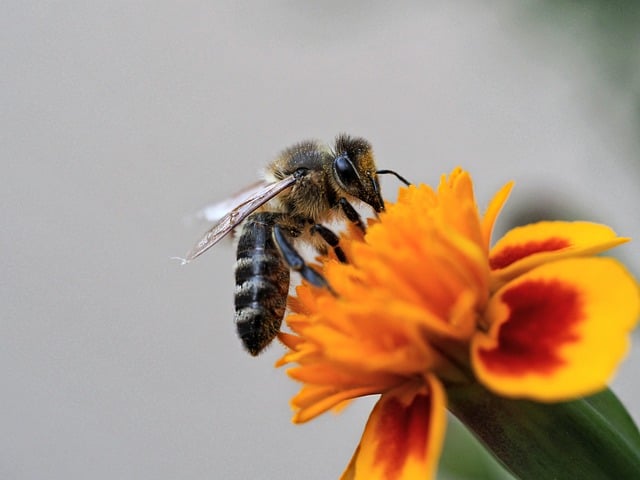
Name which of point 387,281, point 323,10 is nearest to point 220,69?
point 323,10

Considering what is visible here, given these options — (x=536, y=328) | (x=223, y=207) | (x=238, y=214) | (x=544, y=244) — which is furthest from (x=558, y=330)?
(x=223, y=207)

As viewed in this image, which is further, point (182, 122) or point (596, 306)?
point (182, 122)

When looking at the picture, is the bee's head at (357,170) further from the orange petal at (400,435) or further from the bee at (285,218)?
the orange petal at (400,435)

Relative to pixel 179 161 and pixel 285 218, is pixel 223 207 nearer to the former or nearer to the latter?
pixel 285 218

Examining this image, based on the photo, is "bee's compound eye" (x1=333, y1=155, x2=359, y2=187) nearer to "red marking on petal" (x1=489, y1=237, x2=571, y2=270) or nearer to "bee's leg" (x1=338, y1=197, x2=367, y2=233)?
"bee's leg" (x1=338, y1=197, x2=367, y2=233)

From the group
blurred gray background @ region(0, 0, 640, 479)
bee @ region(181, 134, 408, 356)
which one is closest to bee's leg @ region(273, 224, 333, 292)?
bee @ region(181, 134, 408, 356)

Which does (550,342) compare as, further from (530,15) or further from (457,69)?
(457,69)

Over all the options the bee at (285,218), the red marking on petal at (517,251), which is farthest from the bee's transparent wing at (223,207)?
the red marking on petal at (517,251)
